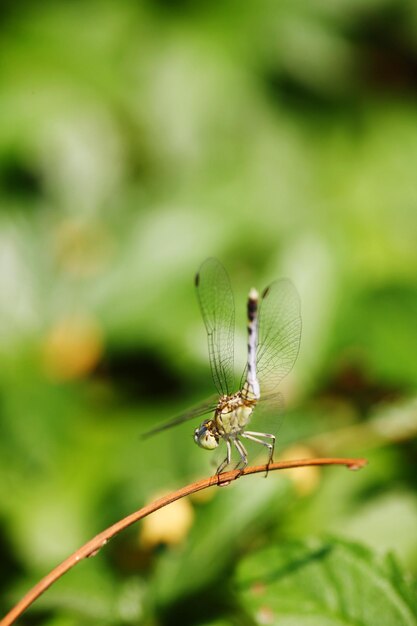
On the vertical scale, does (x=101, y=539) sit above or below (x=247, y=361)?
below

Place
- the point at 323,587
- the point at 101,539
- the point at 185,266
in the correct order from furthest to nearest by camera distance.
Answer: the point at 185,266, the point at 323,587, the point at 101,539

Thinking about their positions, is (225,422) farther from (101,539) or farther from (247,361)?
(101,539)

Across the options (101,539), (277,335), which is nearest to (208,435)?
(277,335)

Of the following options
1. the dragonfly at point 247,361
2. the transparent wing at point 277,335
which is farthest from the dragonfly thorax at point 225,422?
the transparent wing at point 277,335

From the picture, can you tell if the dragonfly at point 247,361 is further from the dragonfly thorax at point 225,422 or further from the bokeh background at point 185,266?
the bokeh background at point 185,266

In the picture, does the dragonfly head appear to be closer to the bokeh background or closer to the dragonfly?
the dragonfly

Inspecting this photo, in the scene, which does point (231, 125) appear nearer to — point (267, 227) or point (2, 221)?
point (267, 227)

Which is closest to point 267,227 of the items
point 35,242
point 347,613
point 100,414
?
point 35,242

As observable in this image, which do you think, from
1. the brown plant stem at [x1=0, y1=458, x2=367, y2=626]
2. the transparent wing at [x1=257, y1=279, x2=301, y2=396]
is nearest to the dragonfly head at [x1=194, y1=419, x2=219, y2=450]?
the transparent wing at [x1=257, y1=279, x2=301, y2=396]
